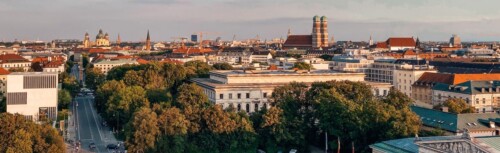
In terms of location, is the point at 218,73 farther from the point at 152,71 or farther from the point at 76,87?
the point at 76,87

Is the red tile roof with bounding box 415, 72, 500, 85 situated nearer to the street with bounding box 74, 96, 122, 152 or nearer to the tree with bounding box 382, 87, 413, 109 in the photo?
the tree with bounding box 382, 87, 413, 109

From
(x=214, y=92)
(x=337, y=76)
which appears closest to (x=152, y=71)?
(x=214, y=92)

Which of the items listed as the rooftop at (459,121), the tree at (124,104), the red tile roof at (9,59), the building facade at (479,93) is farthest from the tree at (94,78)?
the rooftop at (459,121)

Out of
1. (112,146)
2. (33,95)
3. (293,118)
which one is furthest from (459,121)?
(33,95)

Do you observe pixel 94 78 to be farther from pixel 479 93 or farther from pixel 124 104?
pixel 479 93

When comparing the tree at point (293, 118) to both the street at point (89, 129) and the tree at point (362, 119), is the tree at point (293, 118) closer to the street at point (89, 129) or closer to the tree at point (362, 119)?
the tree at point (362, 119)

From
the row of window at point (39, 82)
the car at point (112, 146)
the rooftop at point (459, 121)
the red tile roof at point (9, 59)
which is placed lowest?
the car at point (112, 146)
